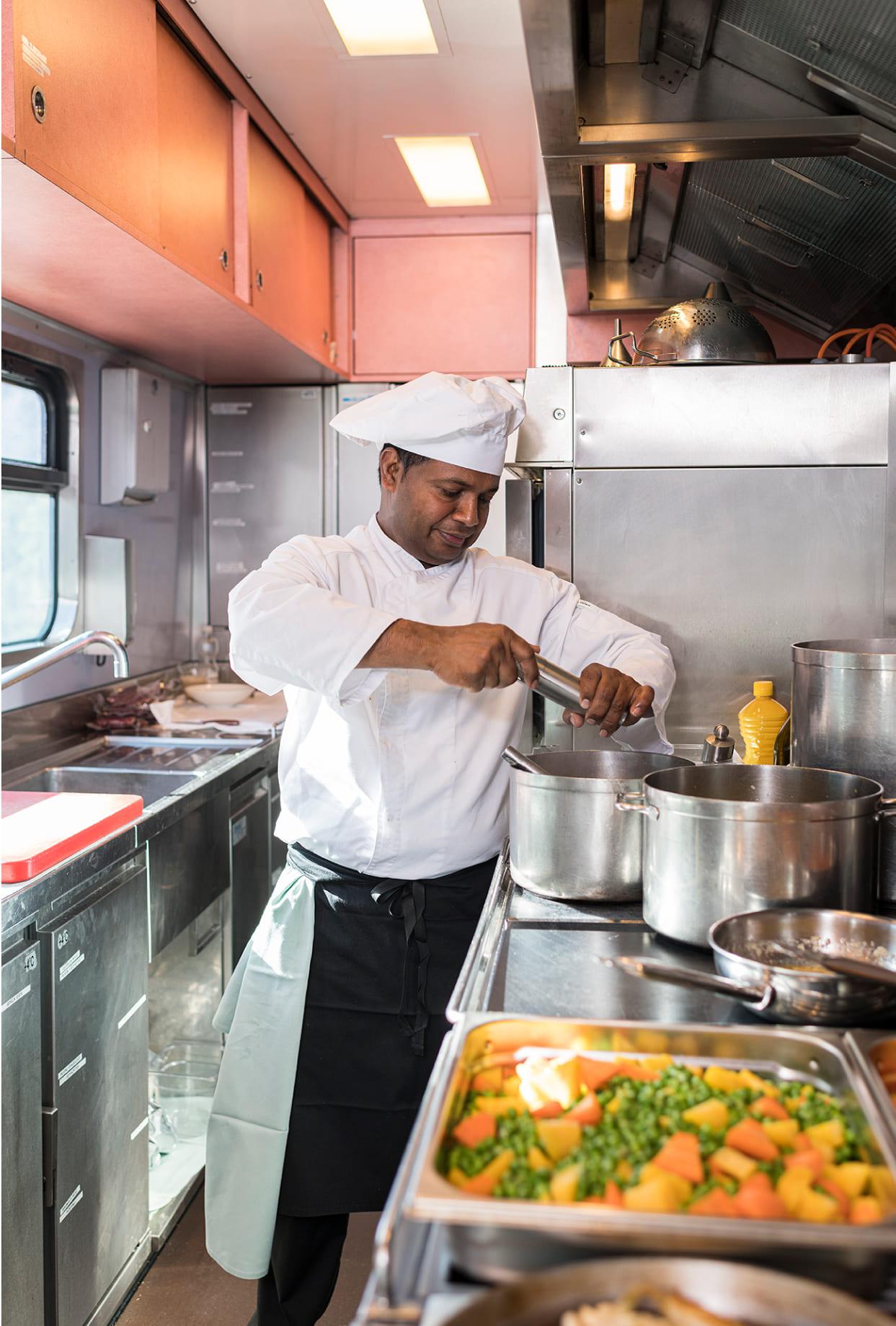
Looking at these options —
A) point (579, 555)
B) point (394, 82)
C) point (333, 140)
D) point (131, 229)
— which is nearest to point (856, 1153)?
point (579, 555)

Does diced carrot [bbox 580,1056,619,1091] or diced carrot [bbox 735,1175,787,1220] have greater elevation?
diced carrot [bbox 580,1056,619,1091]

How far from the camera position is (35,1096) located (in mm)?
2023

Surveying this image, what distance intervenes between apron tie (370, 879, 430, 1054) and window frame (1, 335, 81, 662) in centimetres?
184

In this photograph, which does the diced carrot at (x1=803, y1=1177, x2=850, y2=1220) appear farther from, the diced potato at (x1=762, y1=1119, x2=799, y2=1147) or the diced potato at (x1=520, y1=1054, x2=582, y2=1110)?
the diced potato at (x1=520, y1=1054, x2=582, y2=1110)

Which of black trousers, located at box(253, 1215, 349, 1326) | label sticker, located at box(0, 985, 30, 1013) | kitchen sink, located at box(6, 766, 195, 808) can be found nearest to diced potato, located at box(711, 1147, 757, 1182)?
black trousers, located at box(253, 1215, 349, 1326)

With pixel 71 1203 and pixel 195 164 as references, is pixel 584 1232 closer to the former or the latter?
pixel 71 1203

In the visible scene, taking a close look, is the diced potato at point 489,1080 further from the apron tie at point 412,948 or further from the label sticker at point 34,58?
the label sticker at point 34,58

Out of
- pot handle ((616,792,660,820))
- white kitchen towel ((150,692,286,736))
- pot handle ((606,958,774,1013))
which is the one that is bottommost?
white kitchen towel ((150,692,286,736))

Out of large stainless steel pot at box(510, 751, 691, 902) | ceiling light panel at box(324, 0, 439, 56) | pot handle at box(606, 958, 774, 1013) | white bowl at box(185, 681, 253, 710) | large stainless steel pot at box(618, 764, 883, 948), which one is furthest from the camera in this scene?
white bowl at box(185, 681, 253, 710)

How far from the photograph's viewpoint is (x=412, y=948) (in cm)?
194

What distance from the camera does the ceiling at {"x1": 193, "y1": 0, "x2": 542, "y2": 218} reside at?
293 cm

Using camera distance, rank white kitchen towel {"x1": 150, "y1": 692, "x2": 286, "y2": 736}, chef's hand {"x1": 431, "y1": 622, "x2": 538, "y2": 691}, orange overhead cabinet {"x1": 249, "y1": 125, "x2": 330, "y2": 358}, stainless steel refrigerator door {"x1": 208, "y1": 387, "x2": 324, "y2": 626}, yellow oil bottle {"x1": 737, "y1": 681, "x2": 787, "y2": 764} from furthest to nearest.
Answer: stainless steel refrigerator door {"x1": 208, "y1": 387, "x2": 324, "y2": 626}
white kitchen towel {"x1": 150, "y1": 692, "x2": 286, "y2": 736}
orange overhead cabinet {"x1": 249, "y1": 125, "x2": 330, "y2": 358}
yellow oil bottle {"x1": 737, "y1": 681, "x2": 787, "y2": 764}
chef's hand {"x1": 431, "y1": 622, "x2": 538, "y2": 691}

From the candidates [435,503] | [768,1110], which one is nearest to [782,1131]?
[768,1110]

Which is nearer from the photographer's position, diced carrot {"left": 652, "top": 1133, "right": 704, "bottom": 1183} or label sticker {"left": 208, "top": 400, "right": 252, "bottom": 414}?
diced carrot {"left": 652, "top": 1133, "right": 704, "bottom": 1183}
